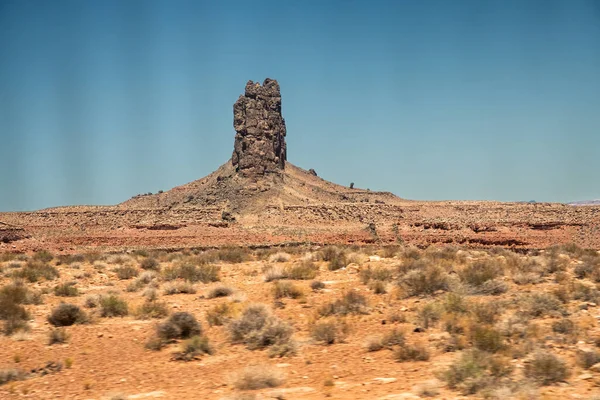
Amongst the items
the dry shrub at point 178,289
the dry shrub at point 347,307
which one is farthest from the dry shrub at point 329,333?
the dry shrub at point 178,289

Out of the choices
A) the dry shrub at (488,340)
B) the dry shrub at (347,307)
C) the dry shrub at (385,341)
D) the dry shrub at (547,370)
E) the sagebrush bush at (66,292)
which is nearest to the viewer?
the dry shrub at (547,370)

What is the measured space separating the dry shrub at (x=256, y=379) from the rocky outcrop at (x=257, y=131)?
79439mm

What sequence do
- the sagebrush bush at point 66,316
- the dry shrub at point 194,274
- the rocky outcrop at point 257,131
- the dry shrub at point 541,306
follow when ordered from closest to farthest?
the dry shrub at point 541,306, the sagebrush bush at point 66,316, the dry shrub at point 194,274, the rocky outcrop at point 257,131

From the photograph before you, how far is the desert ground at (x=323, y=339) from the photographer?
8375 mm

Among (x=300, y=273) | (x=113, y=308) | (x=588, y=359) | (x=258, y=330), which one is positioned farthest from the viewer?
(x=300, y=273)

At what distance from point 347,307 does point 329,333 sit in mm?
2423

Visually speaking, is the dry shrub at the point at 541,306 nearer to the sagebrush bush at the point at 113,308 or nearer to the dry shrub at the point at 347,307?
the dry shrub at the point at 347,307

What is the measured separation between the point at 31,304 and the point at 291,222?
55.9 meters

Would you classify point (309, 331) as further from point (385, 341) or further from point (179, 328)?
point (179, 328)

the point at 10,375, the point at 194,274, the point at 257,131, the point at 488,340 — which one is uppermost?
the point at 257,131

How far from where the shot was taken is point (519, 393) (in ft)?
23.4

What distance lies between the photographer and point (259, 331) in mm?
11836

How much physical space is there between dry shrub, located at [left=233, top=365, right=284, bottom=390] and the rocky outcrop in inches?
3128

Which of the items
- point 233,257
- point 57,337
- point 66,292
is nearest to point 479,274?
point 57,337
